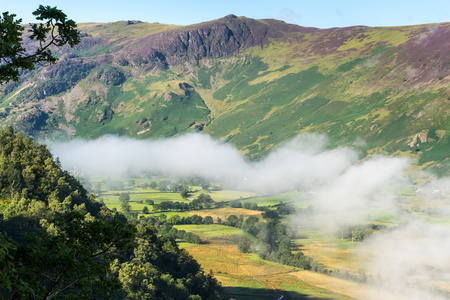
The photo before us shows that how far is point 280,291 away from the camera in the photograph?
106 metres

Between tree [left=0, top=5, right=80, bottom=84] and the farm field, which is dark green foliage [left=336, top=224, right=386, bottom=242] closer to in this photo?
the farm field

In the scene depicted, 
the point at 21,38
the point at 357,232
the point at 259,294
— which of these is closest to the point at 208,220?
the point at 357,232

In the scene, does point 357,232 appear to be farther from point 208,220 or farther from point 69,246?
point 69,246

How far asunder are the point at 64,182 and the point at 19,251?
71216mm

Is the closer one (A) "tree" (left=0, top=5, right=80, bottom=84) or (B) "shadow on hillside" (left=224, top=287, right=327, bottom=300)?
(A) "tree" (left=0, top=5, right=80, bottom=84)

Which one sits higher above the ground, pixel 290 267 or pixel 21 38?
pixel 21 38

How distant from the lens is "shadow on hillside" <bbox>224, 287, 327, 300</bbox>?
9938cm

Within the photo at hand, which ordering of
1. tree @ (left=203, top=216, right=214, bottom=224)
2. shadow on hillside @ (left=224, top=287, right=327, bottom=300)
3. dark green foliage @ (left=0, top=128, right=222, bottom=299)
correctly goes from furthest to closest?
tree @ (left=203, top=216, right=214, bottom=224) → shadow on hillside @ (left=224, top=287, right=327, bottom=300) → dark green foliage @ (left=0, top=128, right=222, bottom=299)

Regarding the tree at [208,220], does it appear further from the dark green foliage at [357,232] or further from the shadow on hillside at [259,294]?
the shadow on hillside at [259,294]

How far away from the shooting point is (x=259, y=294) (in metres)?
103

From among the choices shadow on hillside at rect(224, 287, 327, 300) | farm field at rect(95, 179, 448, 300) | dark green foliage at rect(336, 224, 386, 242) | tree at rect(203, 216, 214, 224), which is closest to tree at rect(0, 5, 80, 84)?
shadow on hillside at rect(224, 287, 327, 300)

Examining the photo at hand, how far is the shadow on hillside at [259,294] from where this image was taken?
3912 inches

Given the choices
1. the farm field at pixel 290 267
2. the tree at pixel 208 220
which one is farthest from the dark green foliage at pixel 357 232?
the tree at pixel 208 220

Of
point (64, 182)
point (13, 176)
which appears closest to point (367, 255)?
point (64, 182)
